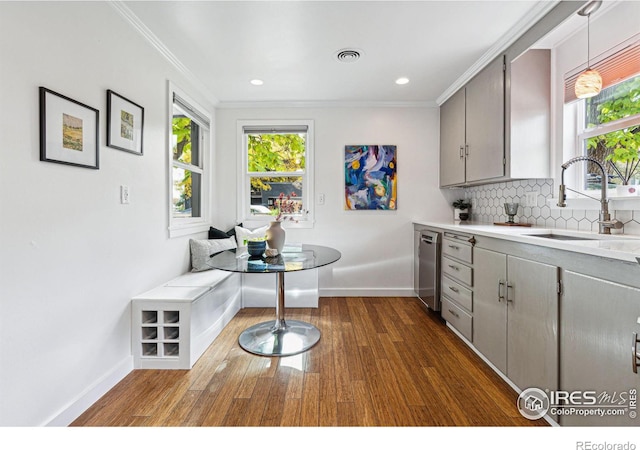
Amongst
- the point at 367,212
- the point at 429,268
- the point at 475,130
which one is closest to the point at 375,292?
the point at 429,268

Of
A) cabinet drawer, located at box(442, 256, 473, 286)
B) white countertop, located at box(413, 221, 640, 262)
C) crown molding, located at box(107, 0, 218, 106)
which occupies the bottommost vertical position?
cabinet drawer, located at box(442, 256, 473, 286)

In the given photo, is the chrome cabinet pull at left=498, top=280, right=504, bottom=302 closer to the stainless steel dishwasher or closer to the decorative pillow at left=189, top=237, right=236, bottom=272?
the stainless steel dishwasher

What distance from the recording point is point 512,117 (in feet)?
7.68

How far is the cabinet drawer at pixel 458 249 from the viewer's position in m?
2.34

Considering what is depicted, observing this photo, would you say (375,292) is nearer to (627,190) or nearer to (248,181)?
(248,181)

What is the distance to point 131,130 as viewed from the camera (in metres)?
2.07

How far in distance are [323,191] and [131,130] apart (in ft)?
6.99

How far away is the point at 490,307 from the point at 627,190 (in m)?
1.08

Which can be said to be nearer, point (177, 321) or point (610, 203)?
point (610, 203)

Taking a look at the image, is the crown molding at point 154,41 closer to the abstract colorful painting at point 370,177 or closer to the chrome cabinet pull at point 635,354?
the abstract colorful painting at point 370,177

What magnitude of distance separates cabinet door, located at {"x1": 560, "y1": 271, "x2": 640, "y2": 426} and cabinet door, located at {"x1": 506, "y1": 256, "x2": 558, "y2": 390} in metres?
0.06

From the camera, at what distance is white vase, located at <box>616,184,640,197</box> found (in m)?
1.78

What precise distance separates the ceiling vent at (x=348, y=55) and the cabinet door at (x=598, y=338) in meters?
2.17

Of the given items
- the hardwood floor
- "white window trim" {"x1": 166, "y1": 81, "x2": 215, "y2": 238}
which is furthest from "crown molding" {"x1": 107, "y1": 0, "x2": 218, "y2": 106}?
the hardwood floor
